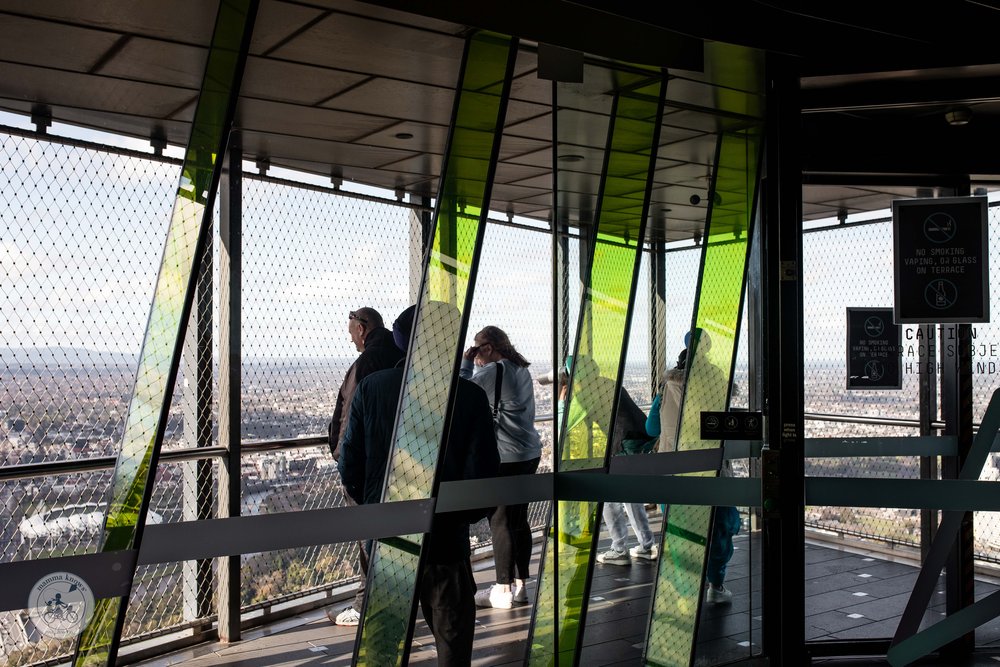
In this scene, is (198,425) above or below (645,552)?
above

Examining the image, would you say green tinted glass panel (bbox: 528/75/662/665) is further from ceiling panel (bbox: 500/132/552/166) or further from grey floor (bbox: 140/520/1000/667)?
ceiling panel (bbox: 500/132/552/166)

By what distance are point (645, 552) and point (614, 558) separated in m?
0.32

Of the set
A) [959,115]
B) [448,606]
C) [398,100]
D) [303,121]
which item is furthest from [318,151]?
[959,115]

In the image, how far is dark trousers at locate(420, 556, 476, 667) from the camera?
3.43 m

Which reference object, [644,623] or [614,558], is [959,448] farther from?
[614,558]

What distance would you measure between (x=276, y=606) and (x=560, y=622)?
2458 millimetres

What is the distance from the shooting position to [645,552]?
3.86m

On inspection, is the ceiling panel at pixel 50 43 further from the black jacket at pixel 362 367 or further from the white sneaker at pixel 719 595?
the white sneaker at pixel 719 595

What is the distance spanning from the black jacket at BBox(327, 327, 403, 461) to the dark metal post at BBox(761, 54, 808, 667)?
2.34 metres

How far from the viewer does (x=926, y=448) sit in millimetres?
4449

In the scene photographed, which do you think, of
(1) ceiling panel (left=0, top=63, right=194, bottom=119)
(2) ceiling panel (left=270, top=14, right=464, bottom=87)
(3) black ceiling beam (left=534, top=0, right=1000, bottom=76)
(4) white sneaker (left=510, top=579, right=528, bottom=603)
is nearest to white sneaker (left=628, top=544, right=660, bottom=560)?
(4) white sneaker (left=510, top=579, right=528, bottom=603)

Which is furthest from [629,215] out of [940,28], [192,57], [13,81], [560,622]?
[13,81]

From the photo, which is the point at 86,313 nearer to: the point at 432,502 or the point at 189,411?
the point at 189,411

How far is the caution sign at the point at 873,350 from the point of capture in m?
4.38
